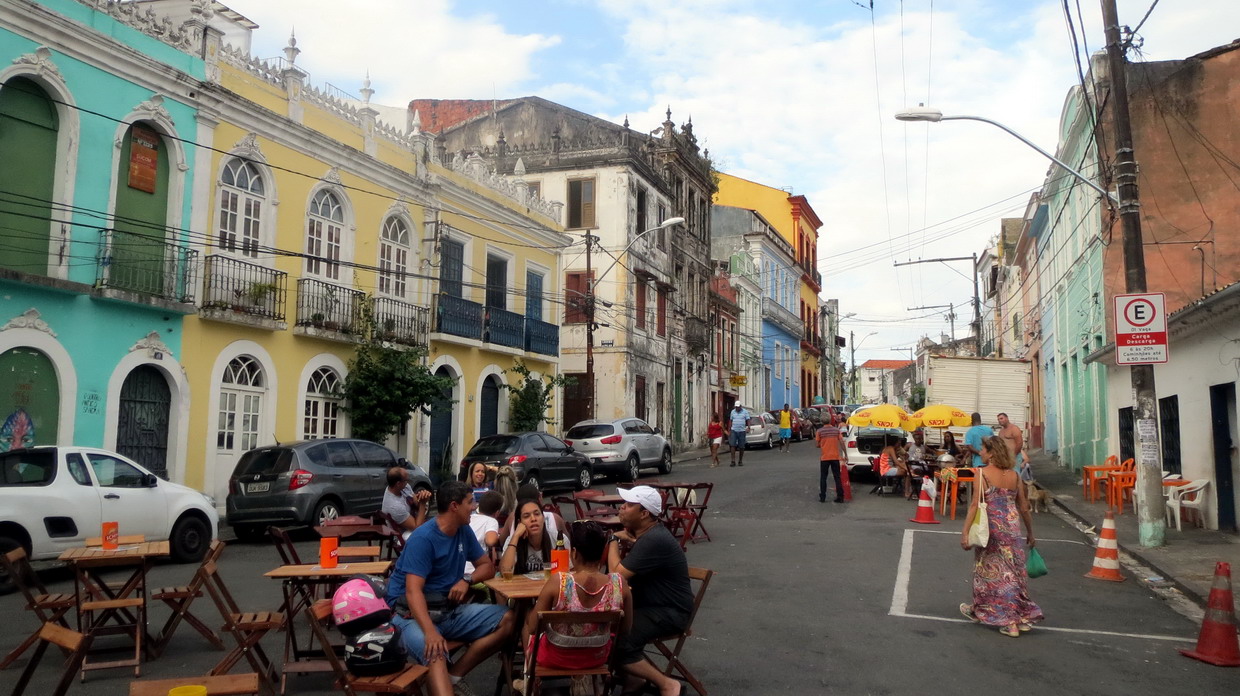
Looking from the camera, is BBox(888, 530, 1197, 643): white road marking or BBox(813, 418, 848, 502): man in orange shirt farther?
BBox(813, 418, 848, 502): man in orange shirt

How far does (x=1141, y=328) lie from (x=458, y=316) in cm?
1564

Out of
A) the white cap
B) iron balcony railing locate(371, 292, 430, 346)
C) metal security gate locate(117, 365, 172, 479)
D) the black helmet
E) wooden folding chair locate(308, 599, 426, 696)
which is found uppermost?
iron balcony railing locate(371, 292, 430, 346)

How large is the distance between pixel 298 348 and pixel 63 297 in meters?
4.98

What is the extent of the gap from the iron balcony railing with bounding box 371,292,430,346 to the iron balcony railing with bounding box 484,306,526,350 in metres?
2.67

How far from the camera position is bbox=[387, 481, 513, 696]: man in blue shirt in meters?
5.51

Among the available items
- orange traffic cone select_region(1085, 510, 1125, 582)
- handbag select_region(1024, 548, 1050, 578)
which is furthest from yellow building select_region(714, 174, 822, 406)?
handbag select_region(1024, 548, 1050, 578)

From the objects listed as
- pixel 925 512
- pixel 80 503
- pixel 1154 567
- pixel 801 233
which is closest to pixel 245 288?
pixel 80 503

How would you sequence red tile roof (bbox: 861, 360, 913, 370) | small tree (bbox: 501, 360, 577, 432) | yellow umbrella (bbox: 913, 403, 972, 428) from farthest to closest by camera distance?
red tile roof (bbox: 861, 360, 913, 370)
small tree (bbox: 501, 360, 577, 432)
yellow umbrella (bbox: 913, 403, 972, 428)

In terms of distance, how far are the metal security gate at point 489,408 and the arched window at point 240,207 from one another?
28.7 ft

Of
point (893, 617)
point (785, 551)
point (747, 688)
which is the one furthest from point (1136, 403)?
point (747, 688)

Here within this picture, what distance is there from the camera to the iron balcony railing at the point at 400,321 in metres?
20.4

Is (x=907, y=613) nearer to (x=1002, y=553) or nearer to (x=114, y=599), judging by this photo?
(x=1002, y=553)

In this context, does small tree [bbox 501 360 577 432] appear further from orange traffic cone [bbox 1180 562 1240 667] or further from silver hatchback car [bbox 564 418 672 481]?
orange traffic cone [bbox 1180 562 1240 667]

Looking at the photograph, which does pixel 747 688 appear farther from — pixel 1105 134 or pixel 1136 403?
pixel 1105 134
